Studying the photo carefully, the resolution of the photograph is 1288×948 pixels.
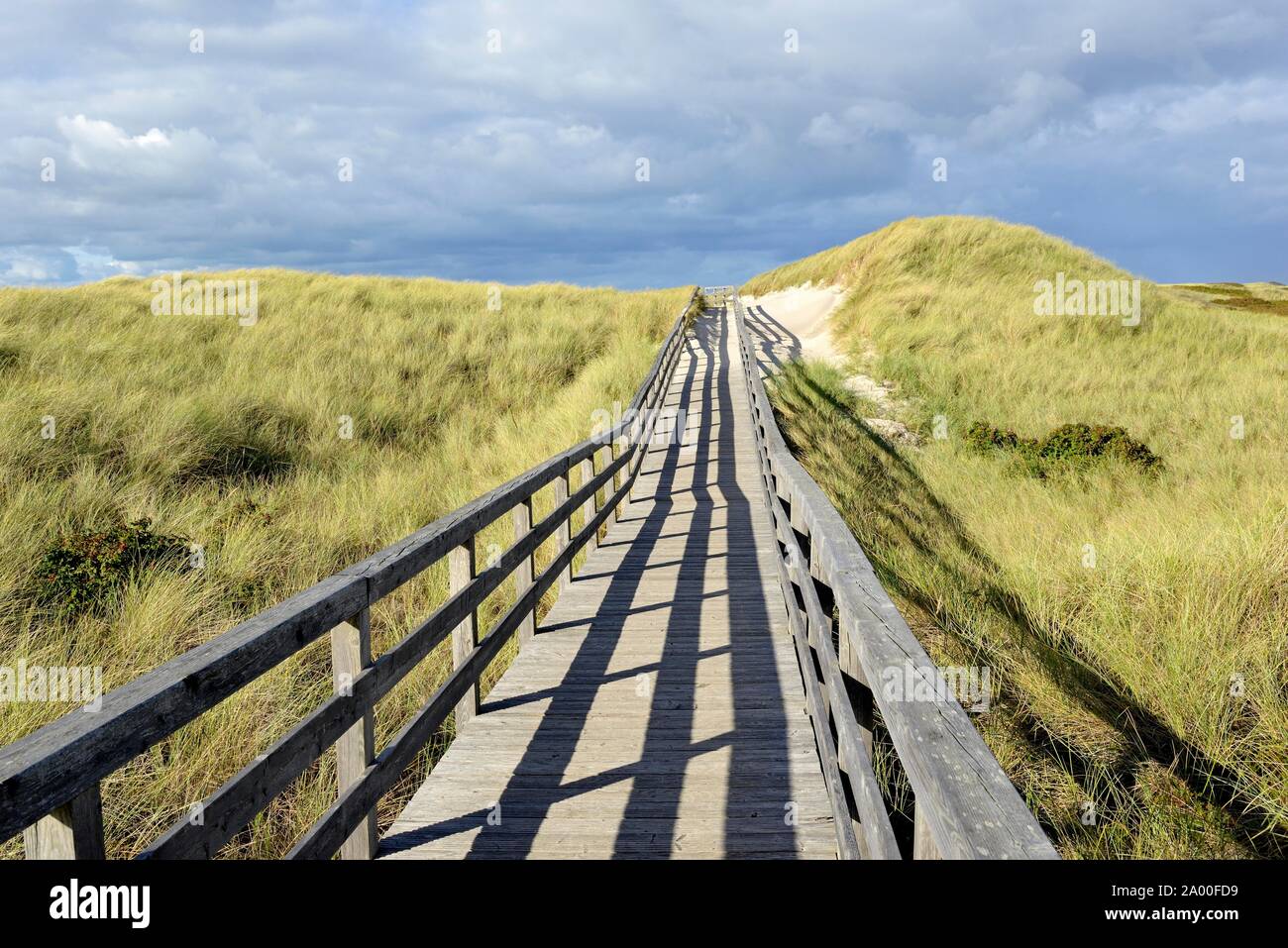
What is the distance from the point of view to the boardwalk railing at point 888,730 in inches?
54.2

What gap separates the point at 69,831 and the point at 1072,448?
13061 mm

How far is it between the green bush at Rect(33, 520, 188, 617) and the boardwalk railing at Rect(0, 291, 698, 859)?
137 inches

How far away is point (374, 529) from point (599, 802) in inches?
230

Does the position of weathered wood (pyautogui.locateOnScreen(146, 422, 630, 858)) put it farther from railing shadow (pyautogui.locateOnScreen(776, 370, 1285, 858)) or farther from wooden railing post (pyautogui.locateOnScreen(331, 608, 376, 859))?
railing shadow (pyautogui.locateOnScreen(776, 370, 1285, 858))

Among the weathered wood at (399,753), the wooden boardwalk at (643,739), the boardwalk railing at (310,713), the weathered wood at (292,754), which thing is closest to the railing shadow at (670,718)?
the wooden boardwalk at (643,739)

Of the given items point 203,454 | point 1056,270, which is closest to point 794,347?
point 1056,270

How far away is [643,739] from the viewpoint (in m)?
3.96

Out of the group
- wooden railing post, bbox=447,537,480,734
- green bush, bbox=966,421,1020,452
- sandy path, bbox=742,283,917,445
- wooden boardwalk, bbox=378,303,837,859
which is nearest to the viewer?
wooden boardwalk, bbox=378,303,837,859

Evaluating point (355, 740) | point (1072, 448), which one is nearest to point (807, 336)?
point (1072, 448)

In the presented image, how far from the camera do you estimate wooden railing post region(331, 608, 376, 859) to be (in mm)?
2922

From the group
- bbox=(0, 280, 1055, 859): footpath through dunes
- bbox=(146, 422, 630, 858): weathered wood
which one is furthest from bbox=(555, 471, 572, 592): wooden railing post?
bbox=(146, 422, 630, 858): weathered wood

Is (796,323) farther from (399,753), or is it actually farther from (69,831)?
(69,831)
